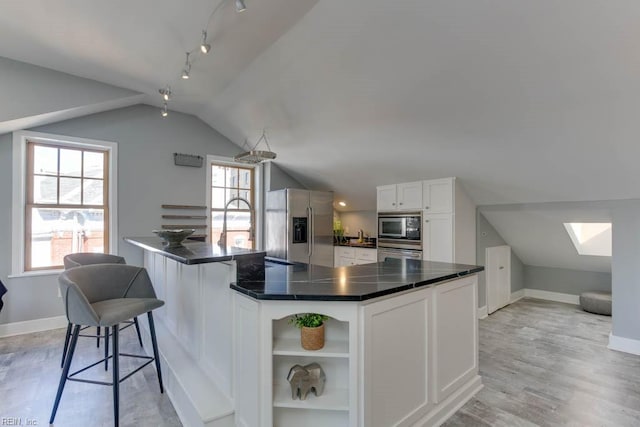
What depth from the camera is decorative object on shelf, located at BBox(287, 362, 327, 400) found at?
5.30 feet

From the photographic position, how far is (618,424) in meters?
1.99

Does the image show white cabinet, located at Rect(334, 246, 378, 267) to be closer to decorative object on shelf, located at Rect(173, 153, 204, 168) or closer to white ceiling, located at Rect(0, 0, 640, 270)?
white ceiling, located at Rect(0, 0, 640, 270)

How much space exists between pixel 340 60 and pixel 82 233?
157 inches

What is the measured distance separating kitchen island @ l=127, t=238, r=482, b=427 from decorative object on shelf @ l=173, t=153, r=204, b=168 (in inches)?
111

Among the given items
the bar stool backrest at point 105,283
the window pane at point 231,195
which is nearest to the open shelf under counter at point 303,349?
the bar stool backrest at point 105,283

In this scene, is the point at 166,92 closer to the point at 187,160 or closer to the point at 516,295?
the point at 187,160

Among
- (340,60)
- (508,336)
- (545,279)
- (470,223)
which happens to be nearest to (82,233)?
(340,60)

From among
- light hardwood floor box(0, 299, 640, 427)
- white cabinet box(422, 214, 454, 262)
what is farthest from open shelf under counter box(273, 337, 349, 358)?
white cabinet box(422, 214, 454, 262)

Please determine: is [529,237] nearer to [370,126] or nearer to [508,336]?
[508,336]

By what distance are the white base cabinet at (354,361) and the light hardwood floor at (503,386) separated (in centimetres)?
48

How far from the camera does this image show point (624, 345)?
10.2 feet

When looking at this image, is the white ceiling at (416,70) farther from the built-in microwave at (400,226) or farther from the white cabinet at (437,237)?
the built-in microwave at (400,226)

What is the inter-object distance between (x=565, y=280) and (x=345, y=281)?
16.0ft

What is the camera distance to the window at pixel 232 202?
5.07 m
